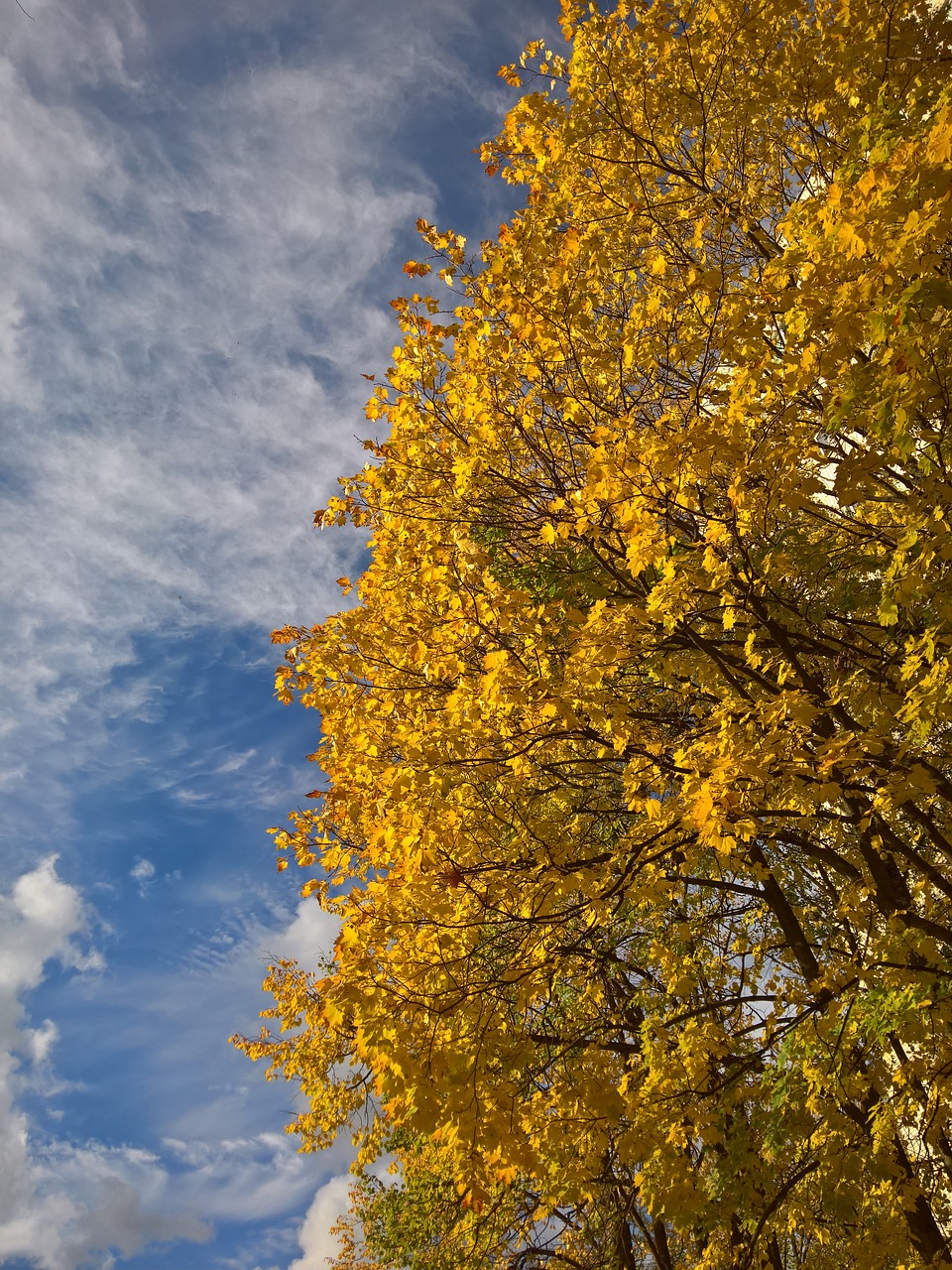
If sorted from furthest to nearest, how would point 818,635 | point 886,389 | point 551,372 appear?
1. point 818,635
2. point 551,372
3. point 886,389

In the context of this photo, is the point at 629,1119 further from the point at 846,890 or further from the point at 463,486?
the point at 463,486

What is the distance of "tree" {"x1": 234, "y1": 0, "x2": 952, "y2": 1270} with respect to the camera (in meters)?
3.65

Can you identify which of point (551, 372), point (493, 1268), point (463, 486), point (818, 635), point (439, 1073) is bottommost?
point (493, 1268)

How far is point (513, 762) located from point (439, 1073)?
154 cm

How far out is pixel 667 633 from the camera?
421 centimetres

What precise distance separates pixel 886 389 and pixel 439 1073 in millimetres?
3527

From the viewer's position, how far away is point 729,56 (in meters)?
5.05

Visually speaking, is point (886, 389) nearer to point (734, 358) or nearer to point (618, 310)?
point (734, 358)

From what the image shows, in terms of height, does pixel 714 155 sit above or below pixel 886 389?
above

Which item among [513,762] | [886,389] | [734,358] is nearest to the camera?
[886,389]

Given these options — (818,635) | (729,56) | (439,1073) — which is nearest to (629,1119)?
(439,1073)

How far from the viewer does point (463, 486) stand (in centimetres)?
450

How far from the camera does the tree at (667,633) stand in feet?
12.0

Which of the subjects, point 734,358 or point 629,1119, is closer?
point 734,358
